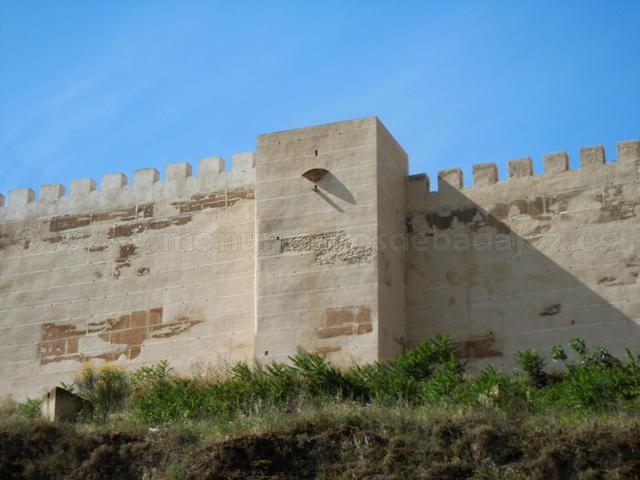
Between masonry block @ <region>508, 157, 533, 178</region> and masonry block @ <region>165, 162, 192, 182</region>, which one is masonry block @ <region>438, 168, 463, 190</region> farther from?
masonry block @ <region>165, 162, 192, 182</region>

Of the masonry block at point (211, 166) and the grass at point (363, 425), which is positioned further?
the masonry block at point (211, 166)

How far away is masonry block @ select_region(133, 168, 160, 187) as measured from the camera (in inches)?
919

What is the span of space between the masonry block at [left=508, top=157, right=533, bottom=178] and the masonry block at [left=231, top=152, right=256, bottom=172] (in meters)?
3.69

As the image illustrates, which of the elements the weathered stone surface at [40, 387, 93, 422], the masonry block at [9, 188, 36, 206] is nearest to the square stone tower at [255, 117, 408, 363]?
the weathered stone surface at [40, 387, 93, 422]

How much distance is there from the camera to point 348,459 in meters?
16.4

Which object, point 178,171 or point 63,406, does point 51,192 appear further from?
point 63,406

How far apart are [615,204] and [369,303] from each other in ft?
11.6

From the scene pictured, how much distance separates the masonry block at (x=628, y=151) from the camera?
21.1 meters

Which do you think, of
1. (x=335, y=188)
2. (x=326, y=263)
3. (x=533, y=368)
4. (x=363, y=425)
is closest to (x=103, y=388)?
(x=326, y=263)

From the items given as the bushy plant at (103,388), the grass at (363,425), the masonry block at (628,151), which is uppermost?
the masonry block at (628,151)

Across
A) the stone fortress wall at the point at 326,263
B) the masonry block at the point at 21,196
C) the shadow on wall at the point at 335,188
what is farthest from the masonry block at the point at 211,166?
the masonry block at the point at 21,196

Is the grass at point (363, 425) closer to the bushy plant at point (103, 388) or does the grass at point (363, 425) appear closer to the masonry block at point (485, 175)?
the bushy plant at point (103, 388)

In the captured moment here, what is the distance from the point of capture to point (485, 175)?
2186 cm

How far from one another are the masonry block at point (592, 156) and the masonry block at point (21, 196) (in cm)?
848
